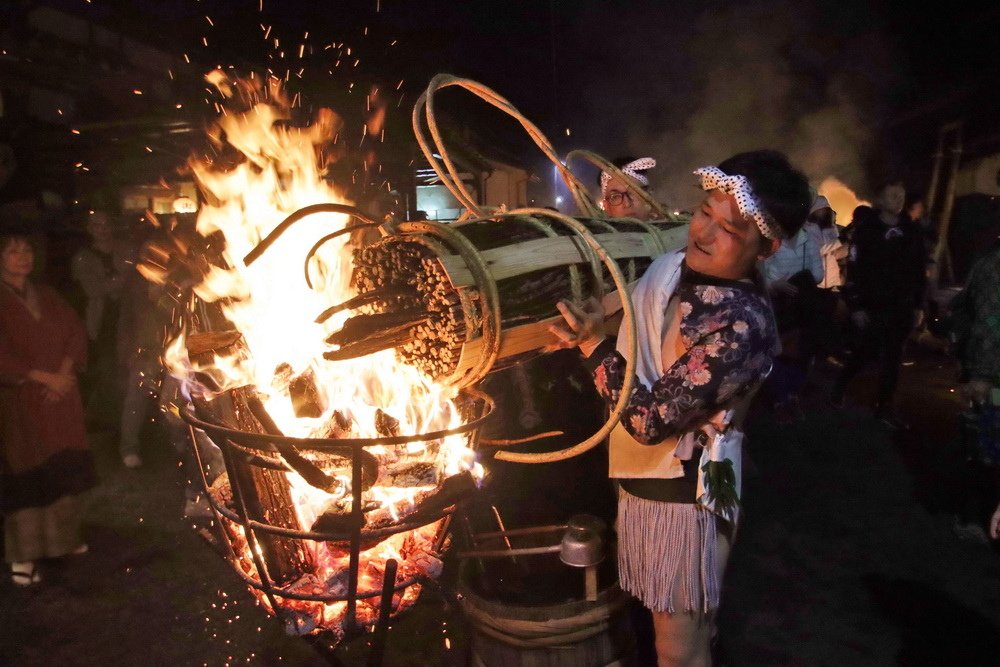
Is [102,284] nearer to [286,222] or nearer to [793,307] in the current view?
[286,222]

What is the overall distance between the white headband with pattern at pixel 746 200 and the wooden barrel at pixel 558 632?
1.41 meters

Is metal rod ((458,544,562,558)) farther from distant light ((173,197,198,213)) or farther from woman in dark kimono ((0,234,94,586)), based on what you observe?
distant light ((173,197,198,213))

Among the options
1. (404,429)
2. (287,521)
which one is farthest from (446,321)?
(287,521)

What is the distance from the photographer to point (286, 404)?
8.29 feet

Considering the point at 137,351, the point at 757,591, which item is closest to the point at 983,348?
the point at 757,591

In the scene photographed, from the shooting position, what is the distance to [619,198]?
382 centimetres

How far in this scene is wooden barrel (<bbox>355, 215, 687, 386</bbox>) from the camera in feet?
6.12

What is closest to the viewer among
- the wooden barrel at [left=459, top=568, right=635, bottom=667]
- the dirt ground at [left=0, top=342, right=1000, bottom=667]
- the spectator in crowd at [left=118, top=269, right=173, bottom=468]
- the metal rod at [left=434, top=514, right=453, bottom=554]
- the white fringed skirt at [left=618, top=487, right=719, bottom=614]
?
the white fringed skirt at [left=618, top=487, right=719, bottom=614]

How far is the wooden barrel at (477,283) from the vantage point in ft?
6.12

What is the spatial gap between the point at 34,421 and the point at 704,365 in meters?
4.25

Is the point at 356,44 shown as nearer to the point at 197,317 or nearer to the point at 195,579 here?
the point at 197,317

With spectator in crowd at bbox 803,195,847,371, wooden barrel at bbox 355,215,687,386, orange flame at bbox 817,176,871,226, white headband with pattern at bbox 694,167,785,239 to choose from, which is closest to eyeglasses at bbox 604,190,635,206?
wooden barrel at bbox 355,215,687,386

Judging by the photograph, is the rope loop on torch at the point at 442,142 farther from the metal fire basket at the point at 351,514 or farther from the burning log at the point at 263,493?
the burning log at the point at 263,493

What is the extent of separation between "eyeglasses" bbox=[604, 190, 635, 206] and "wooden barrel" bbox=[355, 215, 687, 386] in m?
1.62
